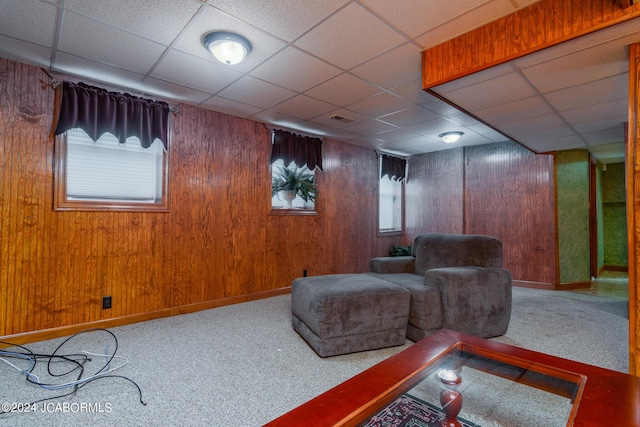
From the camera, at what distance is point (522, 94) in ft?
8.72

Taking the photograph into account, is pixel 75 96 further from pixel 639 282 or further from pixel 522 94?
pixel 639 282

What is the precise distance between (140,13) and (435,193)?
17.2 feet

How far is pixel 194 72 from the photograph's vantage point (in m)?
2.68

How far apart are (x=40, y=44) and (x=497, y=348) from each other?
3.71 meters

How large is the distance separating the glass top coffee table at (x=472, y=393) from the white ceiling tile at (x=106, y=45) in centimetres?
264

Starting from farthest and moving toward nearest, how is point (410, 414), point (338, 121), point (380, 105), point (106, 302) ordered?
1. point (338, 121)
2. point (380, 105)
3. point (106, 302)
4. point (410, 414)

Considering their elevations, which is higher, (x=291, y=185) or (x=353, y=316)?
(x=291, y=185)

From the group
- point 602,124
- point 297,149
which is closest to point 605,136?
point 602,124

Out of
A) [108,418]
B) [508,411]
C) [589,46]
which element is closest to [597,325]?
[508,411]

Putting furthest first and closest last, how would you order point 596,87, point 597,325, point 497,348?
point 597,325 → point 596,87 → point 497,348

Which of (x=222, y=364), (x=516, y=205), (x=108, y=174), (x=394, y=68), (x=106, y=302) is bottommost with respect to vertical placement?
(x=222, y=364)

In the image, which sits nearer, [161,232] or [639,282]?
[639,282]

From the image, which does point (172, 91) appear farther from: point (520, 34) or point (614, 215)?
point (614, 215)

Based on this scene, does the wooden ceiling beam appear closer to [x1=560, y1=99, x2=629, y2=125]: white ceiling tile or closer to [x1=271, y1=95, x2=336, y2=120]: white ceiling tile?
[x1=271, y1=95, x2=336, y2=120]: white ceiling tile
